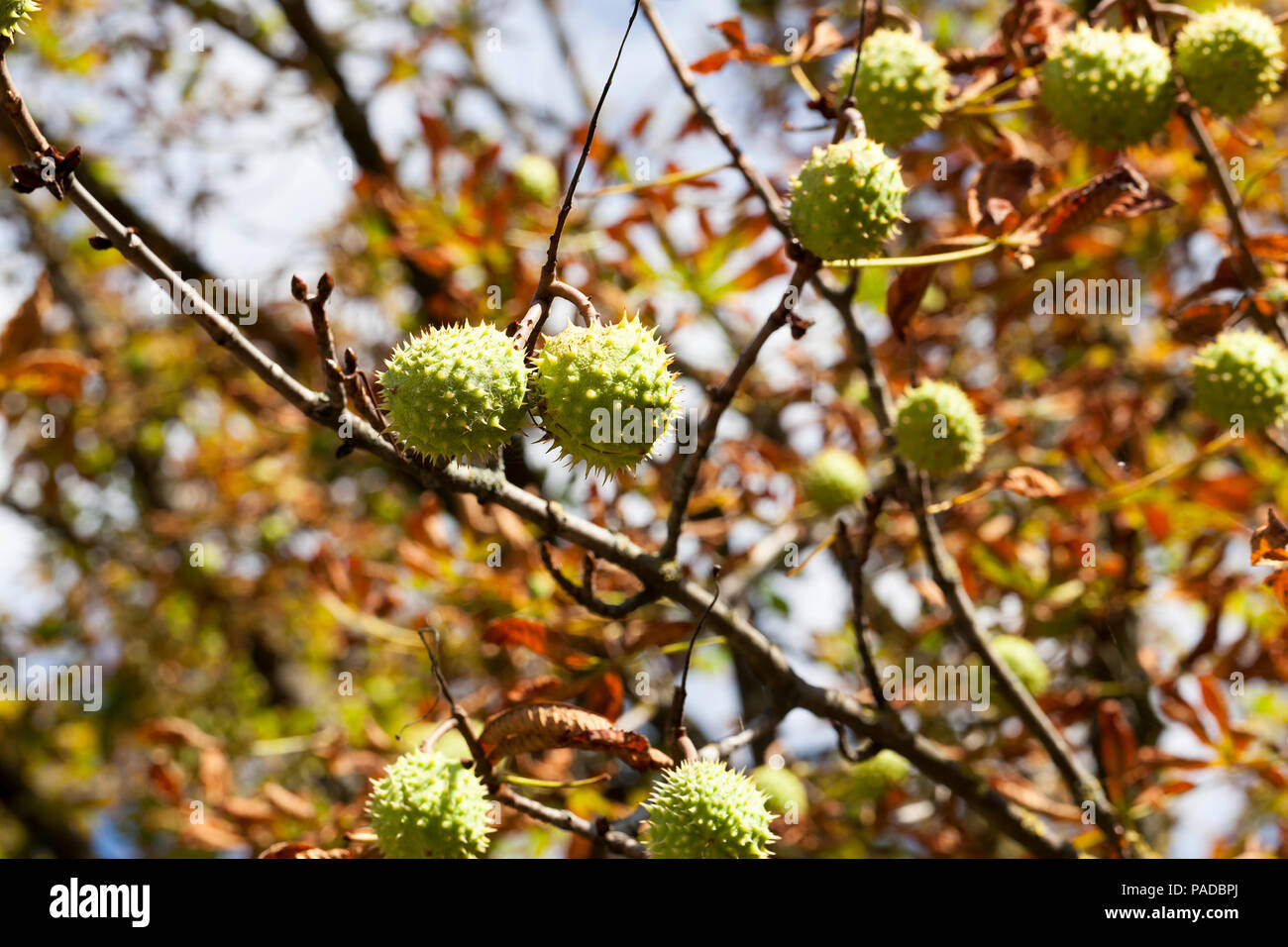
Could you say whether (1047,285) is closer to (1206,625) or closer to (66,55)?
(1206,625)

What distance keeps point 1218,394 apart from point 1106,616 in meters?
1.34

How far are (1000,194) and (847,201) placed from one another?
1.99 ft

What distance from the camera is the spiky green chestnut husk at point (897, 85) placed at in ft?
7.28

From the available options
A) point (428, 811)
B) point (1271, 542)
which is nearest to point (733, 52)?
point (1271, 542)

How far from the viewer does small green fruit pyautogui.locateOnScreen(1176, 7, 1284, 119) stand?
7.02 feet

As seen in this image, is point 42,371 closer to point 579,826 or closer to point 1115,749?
point 579,826

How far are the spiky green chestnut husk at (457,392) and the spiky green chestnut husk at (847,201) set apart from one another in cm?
57

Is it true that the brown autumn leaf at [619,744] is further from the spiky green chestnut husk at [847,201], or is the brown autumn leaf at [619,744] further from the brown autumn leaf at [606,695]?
the spiky green chestnut husk at [847,201]

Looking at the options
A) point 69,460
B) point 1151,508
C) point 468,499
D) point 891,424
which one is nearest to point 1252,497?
point 1151,508

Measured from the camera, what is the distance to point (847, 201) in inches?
66.6

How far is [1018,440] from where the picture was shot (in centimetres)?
398

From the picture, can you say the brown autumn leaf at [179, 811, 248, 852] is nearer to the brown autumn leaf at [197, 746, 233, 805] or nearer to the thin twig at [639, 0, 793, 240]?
the brown autumn leaf at [197, 746, 233, 805]

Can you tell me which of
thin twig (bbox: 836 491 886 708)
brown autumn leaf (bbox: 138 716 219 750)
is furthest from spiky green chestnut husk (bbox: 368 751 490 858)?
brown autumn leaf (bbox: 138 716 219 750)

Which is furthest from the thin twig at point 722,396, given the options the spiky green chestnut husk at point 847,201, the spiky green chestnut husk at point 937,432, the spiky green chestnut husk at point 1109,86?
the spiky green chestnut husk at point 1109,86
